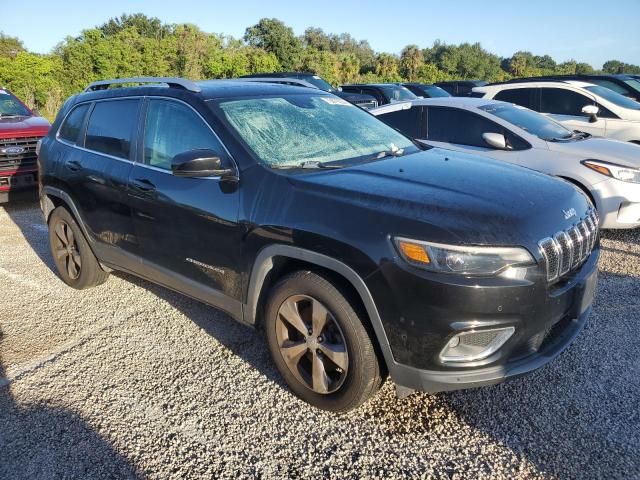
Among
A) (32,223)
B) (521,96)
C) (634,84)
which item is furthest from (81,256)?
(634,84)

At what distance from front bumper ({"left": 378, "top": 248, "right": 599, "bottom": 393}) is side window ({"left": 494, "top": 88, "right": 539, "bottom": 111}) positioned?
21.6 feet

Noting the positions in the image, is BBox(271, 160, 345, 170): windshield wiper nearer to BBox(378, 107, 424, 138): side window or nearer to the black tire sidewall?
the black tire sidewall

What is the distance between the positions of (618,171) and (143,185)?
15.2ft

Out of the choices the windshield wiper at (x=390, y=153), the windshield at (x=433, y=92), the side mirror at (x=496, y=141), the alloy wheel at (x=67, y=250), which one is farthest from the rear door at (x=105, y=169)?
the windshield at (x=433, y=92)

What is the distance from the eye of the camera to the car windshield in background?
5922 millimetres

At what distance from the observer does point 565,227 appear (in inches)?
103

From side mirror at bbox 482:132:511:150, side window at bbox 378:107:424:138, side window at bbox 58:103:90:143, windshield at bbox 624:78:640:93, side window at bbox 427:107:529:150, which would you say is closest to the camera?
side window at bbox 58:103:90:143

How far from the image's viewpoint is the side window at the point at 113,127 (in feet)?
12.5

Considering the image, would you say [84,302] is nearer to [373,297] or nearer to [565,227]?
[373,297]

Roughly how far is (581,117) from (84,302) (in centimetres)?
759

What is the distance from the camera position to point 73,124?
4.53m

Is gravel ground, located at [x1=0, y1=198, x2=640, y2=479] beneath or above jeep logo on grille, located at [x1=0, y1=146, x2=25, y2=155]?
beneath

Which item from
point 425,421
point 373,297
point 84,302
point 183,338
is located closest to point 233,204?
point 373,297

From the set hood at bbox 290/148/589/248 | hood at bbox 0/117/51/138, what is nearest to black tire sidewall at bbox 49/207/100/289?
hood at bbox 290/148/589/248
